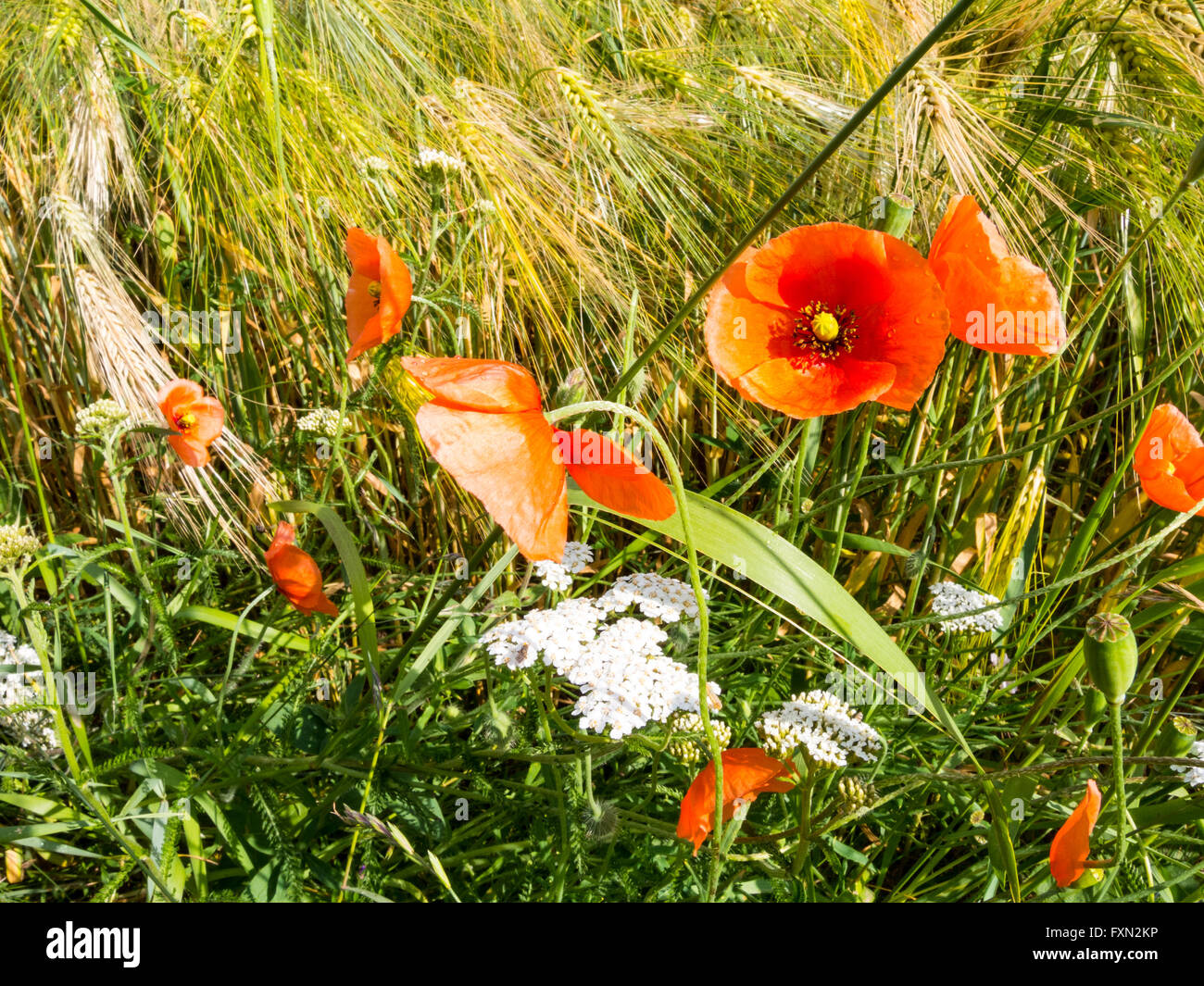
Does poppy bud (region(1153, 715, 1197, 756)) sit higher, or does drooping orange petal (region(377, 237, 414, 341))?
drooping orange petal (region(377, 237, 414, 341))

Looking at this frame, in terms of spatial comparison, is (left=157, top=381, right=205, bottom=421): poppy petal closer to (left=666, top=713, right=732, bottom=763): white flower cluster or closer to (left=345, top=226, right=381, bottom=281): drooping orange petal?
(left=345, top=226, right=381, bottom=281): drooping orange petal

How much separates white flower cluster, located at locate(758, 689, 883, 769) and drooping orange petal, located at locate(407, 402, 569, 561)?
33cm

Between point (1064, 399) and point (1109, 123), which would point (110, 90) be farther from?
point (1064, 399)

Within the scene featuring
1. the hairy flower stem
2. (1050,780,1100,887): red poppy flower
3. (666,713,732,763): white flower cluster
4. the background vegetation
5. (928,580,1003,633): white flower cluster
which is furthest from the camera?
(928,580,1003,633): white flower cluster

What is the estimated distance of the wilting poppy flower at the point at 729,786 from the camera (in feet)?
2.63

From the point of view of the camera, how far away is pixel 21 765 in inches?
40.5

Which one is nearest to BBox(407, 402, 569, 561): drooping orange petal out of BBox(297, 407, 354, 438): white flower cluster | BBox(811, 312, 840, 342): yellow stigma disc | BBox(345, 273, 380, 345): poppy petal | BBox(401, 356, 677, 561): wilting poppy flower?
BBox(401, 356, 677, 561): wilting poppy flower

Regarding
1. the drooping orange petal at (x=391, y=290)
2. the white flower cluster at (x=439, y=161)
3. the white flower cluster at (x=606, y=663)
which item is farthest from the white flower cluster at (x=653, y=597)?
the white flower cluster at (x=439, y=161)

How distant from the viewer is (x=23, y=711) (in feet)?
3.09

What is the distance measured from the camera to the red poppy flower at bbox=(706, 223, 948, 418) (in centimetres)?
83

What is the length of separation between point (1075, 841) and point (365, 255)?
89 centimetres

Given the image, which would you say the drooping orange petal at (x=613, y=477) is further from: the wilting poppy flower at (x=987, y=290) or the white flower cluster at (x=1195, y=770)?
the white flower cluster at (x=1195, y=770)

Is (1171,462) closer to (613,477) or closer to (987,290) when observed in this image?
(987,290)

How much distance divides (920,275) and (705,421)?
2.44 ft
